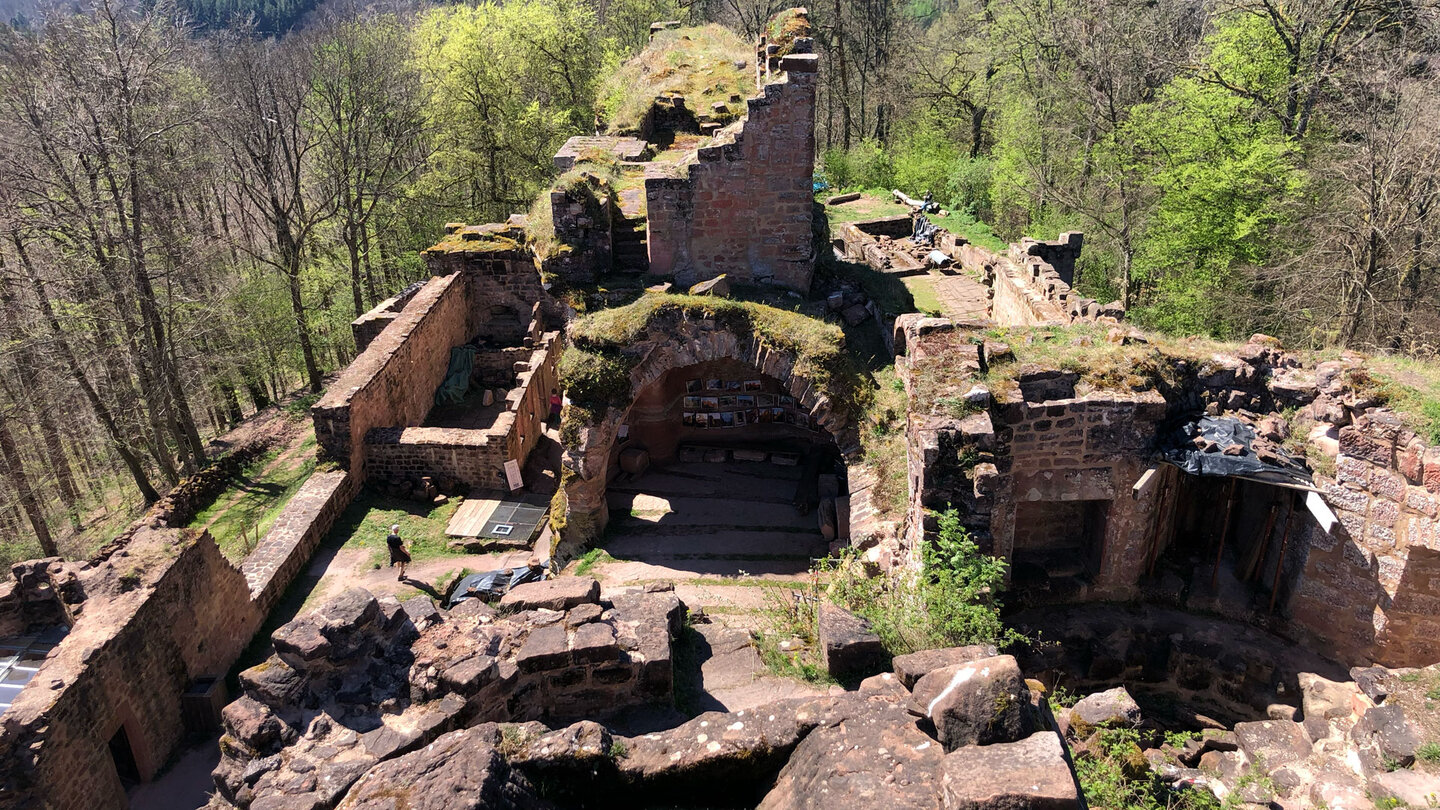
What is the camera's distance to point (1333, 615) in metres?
9.41

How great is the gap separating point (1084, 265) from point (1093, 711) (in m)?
20.8

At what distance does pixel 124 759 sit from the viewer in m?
10.2

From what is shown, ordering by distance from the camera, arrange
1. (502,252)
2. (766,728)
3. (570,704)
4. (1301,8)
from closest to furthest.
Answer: (766,728) < (570,704) < (1301,8) < (502,252)

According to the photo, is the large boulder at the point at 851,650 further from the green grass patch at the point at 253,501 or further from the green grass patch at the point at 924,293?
the green grass patch at the point at 253,501

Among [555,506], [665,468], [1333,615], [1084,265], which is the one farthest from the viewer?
[1084,265]

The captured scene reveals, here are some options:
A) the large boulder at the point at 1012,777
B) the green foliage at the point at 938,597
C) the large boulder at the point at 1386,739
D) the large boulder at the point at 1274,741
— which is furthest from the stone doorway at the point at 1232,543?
the large boulder at the point at 1012,777

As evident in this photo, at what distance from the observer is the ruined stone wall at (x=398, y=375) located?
15.6m

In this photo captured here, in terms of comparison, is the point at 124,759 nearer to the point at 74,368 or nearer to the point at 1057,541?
the point at 1057,541

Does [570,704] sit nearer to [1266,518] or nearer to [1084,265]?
[1266,518]

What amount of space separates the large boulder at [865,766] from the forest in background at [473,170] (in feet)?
53.0

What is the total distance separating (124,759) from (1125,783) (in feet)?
37.8

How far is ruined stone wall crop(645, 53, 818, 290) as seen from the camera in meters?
13.6

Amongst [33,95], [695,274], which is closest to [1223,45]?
[695,274]

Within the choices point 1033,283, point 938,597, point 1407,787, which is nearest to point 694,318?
point 938,597
